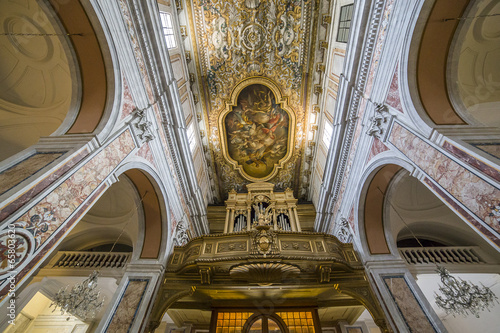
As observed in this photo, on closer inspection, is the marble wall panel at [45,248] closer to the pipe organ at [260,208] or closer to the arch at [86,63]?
the arch at [86,63]

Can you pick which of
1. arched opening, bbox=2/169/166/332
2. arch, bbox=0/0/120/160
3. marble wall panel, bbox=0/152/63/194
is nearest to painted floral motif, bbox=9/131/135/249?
marble wall panel, bbox=0/152/63/194

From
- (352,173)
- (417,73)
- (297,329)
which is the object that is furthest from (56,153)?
(297,329)

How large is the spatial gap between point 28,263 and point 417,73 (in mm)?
6723

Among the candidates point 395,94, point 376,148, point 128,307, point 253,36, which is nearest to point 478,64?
point 395,94

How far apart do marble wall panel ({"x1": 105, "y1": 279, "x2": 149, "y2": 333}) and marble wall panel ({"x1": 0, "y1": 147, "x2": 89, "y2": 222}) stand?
12.4 feet

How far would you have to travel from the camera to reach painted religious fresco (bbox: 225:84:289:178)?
33.3ft

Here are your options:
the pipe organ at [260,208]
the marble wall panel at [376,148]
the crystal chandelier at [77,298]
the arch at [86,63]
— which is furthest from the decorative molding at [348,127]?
the crystal chandelier at [77,298]

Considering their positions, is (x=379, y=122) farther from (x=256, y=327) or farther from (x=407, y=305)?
(x=256, y=327)

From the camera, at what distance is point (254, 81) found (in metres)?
9.80

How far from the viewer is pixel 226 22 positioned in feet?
27.8

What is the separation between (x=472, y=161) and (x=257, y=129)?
8433 millimetres

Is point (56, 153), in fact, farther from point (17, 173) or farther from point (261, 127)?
point (261, 127)

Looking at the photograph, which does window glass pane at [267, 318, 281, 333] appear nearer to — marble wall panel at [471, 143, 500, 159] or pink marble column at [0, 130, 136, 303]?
pink marble column at [0, 130, 136, 303]

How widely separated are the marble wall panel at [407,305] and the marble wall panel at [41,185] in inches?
281
